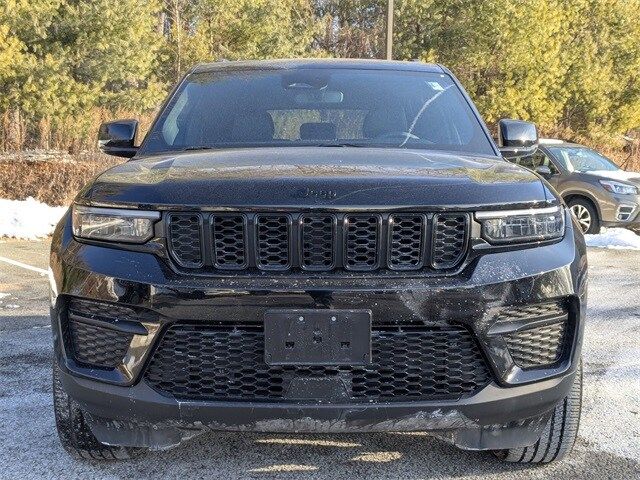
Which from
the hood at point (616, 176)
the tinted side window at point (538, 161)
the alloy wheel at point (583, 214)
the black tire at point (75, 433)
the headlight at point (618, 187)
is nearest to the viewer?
the black tire at point (75, 433)

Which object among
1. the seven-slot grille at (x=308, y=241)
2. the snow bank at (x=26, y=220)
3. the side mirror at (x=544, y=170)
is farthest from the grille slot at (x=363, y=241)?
the side mirror at (x=544, y=170)

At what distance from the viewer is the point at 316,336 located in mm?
2566

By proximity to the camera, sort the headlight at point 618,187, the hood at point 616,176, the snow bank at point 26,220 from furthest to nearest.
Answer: the hood at point 616,176
the headlight at point 618,187
the snow bank at point 26,220

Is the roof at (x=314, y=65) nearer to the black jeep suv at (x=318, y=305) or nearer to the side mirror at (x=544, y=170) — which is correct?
the black jeep suv at (x=318, y=305)

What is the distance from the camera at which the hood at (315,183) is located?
8.61 ft

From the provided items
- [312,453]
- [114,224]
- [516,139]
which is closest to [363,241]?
[114,224]

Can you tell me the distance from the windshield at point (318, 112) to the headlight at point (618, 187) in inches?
355

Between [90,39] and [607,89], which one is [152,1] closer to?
[90,39]

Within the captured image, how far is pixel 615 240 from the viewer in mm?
11805

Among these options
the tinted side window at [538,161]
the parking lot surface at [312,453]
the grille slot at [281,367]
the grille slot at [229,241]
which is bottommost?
the tinted side window at [538,161]

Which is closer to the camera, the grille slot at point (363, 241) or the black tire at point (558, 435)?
the grille slot at point (363, 241)

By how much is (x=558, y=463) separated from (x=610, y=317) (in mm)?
3465

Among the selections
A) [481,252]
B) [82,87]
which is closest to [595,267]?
[481,252]

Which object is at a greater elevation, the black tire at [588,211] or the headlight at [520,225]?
the headlight at [520,225]
